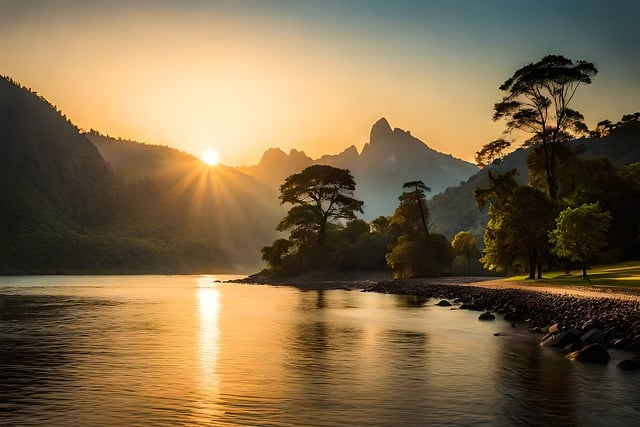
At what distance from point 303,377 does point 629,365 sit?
46.0ft

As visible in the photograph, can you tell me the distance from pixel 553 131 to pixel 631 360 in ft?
174

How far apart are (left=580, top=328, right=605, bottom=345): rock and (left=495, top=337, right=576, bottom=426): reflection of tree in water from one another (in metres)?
2.34

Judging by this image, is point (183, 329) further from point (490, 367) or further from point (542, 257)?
point (542, 257)

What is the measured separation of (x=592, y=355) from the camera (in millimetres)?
28797

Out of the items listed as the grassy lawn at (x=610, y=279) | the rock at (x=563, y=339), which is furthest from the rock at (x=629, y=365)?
the grassy lawn at (x=610, y=279)

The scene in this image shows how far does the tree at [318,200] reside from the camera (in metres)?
130

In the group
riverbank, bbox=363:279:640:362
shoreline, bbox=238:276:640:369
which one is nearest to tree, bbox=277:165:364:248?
shoreline, bbox=238:276:640:369

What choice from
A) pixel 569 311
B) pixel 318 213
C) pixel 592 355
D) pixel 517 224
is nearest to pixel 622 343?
pixel 592 355

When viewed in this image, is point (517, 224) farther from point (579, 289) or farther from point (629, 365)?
point (629, 365)

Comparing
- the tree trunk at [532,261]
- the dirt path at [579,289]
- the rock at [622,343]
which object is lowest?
the rock at [622,343]

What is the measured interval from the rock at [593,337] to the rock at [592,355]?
269cm

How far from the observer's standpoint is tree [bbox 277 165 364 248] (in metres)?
130

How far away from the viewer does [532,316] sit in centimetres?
4772

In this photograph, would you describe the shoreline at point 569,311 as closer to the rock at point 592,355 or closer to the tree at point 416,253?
the rock at point 592,355
